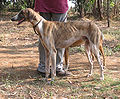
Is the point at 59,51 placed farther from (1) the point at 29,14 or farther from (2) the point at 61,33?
(1) the point at 29,14

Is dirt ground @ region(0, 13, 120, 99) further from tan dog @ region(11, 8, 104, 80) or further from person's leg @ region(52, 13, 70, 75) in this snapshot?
tan dog @ region(11, 8, 104, 80)

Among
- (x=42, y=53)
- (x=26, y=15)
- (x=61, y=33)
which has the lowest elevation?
(x=42, y=53)

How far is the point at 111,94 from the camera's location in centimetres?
374

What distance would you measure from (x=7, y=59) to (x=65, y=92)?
8.53 feet

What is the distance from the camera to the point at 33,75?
186 inches

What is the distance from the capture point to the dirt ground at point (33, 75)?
377 centimetres

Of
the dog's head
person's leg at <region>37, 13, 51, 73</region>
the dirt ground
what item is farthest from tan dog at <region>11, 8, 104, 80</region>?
the dirt ground

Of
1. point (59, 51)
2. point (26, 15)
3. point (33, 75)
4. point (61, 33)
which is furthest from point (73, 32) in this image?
point (33, 75)

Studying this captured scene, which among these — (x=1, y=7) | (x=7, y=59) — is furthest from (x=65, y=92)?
(x=1, y=7)

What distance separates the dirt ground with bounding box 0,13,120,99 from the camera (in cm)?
377

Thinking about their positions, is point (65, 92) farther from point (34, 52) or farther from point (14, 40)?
point (14, 40)

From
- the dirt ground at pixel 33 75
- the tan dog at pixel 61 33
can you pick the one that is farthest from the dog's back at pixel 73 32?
the dirt ground at pixel 33 75

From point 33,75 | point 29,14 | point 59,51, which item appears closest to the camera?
point 29,14

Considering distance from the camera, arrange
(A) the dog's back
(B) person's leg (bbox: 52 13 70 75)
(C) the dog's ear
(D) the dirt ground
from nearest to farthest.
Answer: (D) the dirt ground, (C) the dog's ear, (A) the dog's back, (B) person's leg (bbox: 52 13 70 75)
